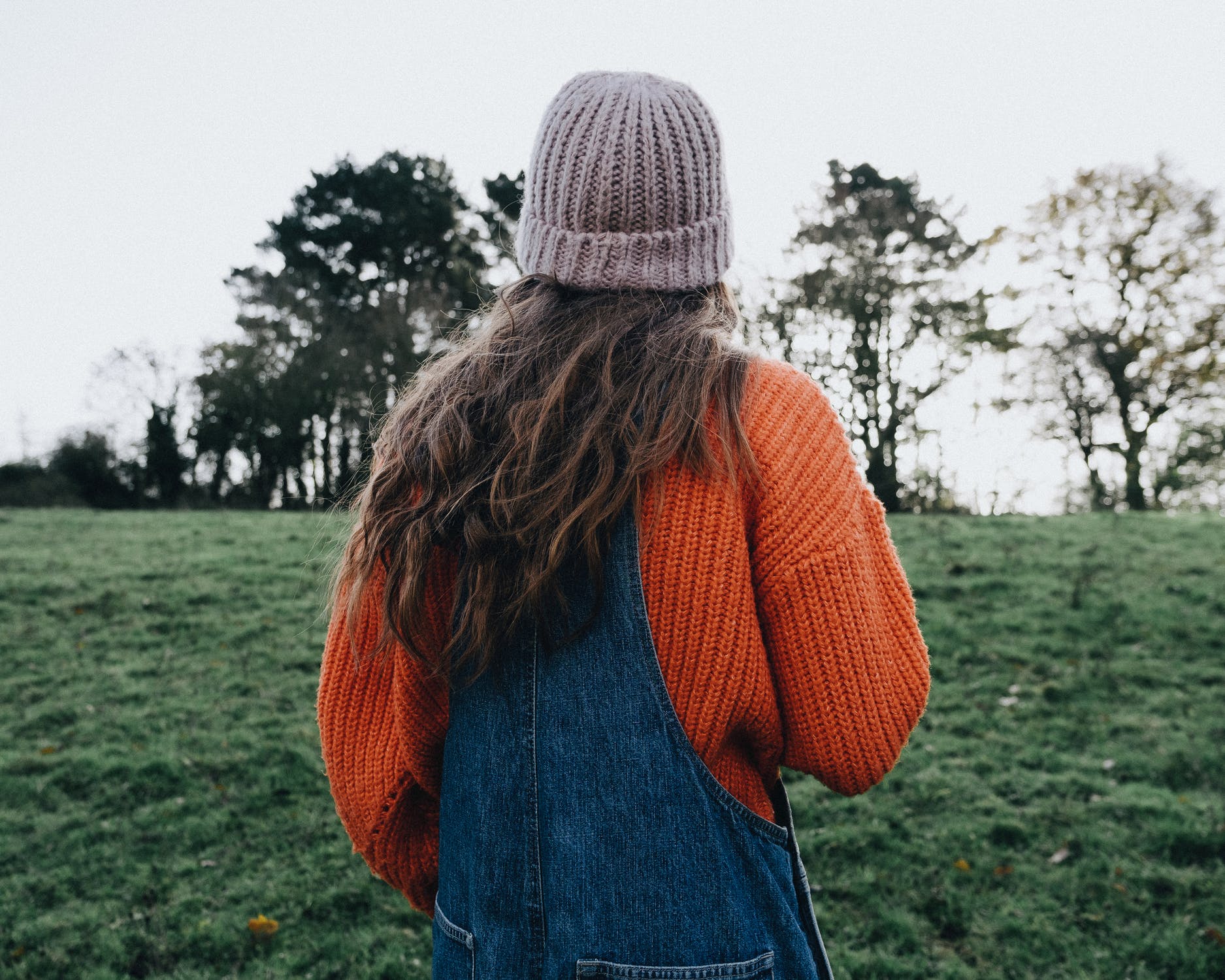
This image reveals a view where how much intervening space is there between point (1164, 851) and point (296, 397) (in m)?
21.8

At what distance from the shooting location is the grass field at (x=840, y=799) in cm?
336

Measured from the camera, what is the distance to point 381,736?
4.65 ft

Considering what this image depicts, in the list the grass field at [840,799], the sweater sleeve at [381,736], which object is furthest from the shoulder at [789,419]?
the grass field at [840,799]

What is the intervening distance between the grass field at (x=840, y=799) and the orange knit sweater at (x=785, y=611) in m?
1.02

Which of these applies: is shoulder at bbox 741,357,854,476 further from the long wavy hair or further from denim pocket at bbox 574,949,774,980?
denim pocket at bbox 574,949,774,980

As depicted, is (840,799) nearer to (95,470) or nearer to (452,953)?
(452,953)

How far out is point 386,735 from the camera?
142 centimetres

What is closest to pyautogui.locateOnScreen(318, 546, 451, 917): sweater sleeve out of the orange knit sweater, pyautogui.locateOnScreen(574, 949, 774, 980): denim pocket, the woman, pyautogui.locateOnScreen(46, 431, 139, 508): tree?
the woman

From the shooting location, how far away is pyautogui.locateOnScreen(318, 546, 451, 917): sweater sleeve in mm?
1348

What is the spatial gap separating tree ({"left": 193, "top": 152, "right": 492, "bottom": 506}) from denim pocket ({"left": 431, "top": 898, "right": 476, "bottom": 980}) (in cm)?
1998

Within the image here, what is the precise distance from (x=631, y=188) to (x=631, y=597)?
62cm

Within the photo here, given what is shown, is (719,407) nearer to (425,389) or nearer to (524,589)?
(524,589)

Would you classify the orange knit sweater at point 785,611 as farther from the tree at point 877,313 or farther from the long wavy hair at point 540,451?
the tree at point 877,313

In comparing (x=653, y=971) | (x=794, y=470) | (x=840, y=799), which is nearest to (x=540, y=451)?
(x=794, y=470)
